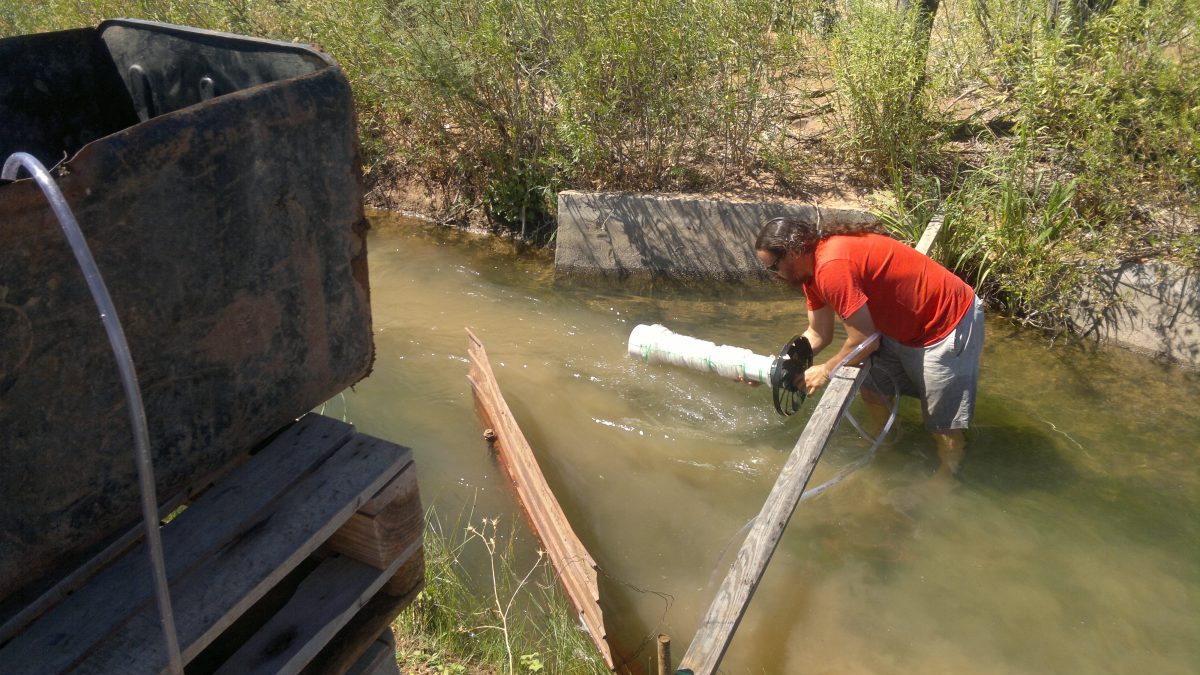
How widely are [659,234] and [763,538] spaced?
4.28m

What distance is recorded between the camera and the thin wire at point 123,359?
3.54 ft

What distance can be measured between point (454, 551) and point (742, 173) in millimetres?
4651

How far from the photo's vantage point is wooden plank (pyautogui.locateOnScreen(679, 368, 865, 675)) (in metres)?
2.28

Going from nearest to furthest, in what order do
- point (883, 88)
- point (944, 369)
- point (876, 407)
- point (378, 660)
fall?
point (378, 660) → point (944, 369) → point (876, 407) → point (883, 88)

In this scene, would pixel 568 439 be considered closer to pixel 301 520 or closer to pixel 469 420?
pixel 469 420

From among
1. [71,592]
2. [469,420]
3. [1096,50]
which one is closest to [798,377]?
[469,420]

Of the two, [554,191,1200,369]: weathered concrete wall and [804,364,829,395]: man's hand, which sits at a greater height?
[804,364,829,395]: man's hand

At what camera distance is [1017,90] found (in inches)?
239

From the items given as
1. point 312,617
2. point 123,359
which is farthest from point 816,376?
point 123,359

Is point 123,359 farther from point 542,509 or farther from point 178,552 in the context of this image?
point 542,509

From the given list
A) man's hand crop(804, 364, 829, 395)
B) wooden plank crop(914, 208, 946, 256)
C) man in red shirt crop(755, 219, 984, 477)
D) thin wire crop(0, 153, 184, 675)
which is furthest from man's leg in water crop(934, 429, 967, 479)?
thin wire crop(0, 153, 184, 675)

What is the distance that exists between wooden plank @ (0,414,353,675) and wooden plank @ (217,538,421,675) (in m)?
0.25

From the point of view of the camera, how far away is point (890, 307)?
400 centimetres

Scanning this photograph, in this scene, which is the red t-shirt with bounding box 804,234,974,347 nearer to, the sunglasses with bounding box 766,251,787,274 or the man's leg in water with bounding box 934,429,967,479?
the sunglasses with bounding box 766,251,787,274
